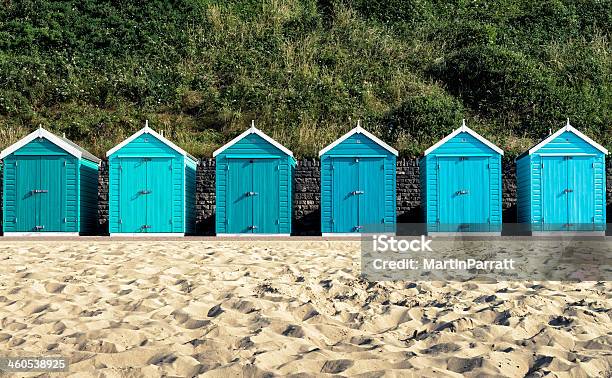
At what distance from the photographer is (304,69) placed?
23812mm

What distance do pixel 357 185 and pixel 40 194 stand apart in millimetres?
5858

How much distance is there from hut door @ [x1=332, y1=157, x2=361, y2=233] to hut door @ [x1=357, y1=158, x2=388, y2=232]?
80 millimetres

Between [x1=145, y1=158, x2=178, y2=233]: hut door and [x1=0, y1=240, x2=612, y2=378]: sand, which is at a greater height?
[x1=145, y1=158, x2=178, y2=233]: hut door

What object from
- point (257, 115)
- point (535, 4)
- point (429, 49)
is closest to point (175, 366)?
point (257, 115)

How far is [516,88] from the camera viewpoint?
73.4 feet

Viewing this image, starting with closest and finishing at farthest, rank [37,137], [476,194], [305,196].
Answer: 1. [37,137]
2. [476,194]
3. [305,196]

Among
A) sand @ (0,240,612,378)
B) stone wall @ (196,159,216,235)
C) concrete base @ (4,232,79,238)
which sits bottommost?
sand @ (0,240,612,378)

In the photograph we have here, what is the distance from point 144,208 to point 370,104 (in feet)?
30.9

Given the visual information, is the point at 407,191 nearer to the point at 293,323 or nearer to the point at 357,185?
the point at 357,185

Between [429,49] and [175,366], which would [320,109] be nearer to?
[429,49]

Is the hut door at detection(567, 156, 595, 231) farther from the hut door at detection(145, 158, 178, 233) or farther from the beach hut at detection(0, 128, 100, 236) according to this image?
the beach hut at detection(0, 128, 100, 236)

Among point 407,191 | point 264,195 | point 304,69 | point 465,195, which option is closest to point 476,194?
point 465,195

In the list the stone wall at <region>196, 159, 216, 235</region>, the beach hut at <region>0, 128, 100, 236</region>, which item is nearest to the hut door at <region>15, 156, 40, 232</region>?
the beach hut at <region>0, 128, 100, 236</region>

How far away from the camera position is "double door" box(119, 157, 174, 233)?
14805 mm
